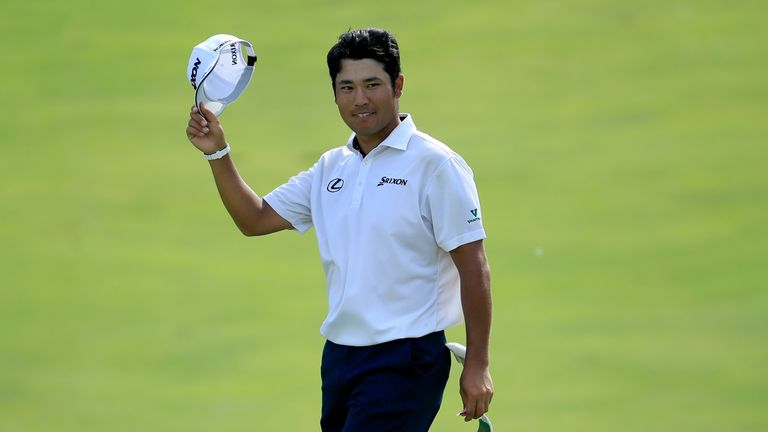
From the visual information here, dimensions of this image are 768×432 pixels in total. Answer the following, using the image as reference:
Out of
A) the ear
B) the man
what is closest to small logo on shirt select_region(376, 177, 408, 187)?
the man

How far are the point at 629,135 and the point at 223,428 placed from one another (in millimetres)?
2984

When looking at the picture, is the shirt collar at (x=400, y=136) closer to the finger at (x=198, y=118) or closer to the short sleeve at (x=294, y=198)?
the short sleeve at (x=294, y=198)

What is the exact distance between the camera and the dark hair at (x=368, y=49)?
137 inches

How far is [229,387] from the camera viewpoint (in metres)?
5.54

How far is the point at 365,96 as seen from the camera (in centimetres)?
347

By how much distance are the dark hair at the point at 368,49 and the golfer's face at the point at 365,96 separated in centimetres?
1

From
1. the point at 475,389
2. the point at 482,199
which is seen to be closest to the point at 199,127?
the point at 475,389

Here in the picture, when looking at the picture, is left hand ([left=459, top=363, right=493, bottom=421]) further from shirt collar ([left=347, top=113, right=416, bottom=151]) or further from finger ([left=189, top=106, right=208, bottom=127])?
finger ([left=189, top=106, right=208, bottom=127])

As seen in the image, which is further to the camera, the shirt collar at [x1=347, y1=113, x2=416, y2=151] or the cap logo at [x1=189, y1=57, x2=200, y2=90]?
the cap logo at [x1=189, y1=57, x2=200, y2=90]

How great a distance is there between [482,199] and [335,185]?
3155 millimetres

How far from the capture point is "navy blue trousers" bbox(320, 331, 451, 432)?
133 inches

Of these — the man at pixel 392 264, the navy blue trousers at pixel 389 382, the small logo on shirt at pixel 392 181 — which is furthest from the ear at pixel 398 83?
the navy blue trousers at pixel 389 382

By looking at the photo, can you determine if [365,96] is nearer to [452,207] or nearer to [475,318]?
[452,207]

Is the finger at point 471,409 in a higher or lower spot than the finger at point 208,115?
lower
